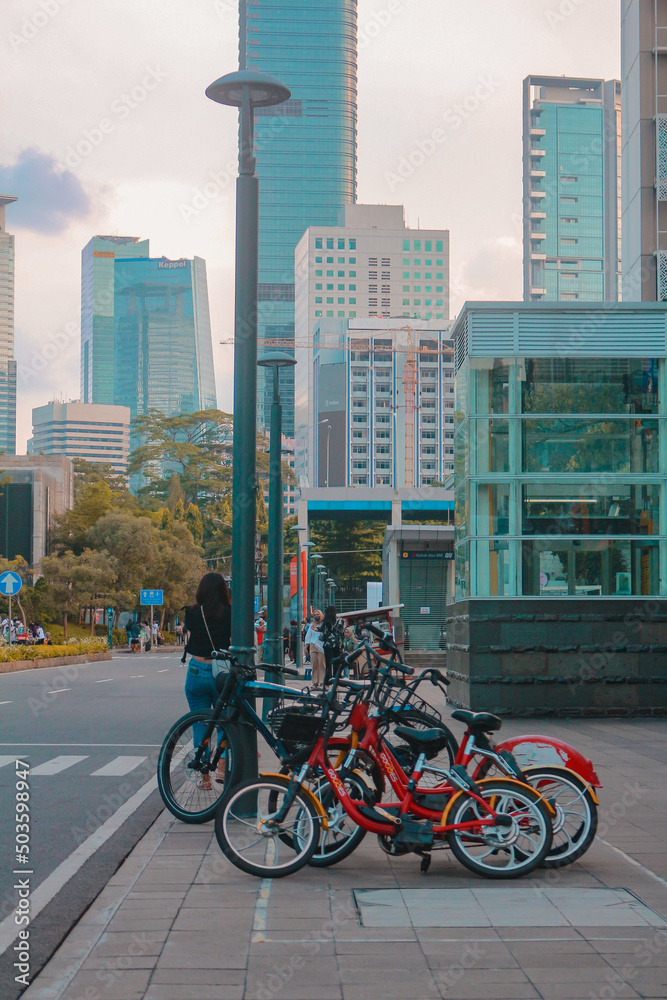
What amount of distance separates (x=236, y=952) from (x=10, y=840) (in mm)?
3247

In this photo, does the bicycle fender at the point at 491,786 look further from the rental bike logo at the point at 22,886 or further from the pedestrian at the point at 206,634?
the pedestrian at the point at 206,634

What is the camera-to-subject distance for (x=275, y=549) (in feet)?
78.4

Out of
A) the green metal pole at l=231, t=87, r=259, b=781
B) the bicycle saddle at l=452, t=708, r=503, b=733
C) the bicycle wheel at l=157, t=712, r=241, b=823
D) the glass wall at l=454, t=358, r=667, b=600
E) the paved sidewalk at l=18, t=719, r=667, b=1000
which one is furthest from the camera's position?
the glass wall at l=454, t=358, r=667, b=600

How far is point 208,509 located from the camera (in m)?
102

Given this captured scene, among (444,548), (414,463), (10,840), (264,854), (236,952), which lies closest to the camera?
(236,952)

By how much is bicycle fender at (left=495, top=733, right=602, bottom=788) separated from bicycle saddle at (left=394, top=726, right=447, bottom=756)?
46 cm

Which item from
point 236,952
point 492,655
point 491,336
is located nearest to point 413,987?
point 236,952

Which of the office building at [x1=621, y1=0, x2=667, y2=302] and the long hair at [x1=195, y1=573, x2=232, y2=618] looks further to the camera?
the office building at [x1=621, y1=0, x2=667, y2=302]

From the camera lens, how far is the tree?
64375 mm

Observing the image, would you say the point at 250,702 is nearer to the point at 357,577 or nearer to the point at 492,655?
the point at 492,655

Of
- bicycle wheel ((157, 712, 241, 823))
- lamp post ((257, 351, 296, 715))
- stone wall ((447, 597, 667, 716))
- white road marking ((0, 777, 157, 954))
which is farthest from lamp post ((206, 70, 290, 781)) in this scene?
lamp post ((257, 351, 296, 715))

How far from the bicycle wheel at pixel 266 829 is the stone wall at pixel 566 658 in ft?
33.5

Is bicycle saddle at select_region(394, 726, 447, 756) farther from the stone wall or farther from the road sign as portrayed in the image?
the road sign

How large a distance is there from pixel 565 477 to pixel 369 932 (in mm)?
12438
